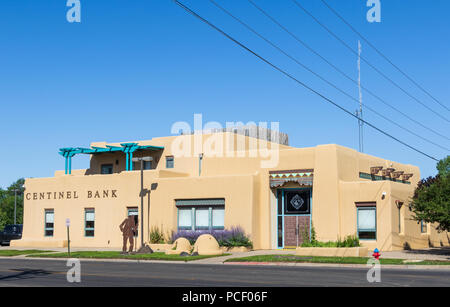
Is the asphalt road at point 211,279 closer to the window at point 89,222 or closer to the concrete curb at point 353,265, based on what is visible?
the concrete curb at point 353,265

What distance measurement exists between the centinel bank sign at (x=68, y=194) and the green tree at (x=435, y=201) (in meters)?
21.4

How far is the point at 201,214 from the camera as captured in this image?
39.5 metres

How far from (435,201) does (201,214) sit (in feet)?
50.1

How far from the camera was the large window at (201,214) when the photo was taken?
3875 centimetres

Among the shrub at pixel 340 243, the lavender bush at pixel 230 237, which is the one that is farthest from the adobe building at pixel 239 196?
the shrub at pixel 340 243

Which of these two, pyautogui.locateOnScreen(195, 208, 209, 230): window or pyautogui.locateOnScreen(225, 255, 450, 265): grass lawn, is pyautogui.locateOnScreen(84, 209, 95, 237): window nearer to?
pyautogui.locateOnScreen(195, 208, 209, 230): window

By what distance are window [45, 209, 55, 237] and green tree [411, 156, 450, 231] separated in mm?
27412

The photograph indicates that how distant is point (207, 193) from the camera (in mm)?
39094

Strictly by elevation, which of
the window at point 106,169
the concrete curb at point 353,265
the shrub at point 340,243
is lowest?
the concrete curb at point 353,265

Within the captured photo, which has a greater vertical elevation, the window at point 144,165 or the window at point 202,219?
the window at point 144,165

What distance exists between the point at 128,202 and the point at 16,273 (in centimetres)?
1979

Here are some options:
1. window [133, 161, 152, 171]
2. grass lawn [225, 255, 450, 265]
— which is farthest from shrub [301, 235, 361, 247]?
window [133, 161, 152, 171]
